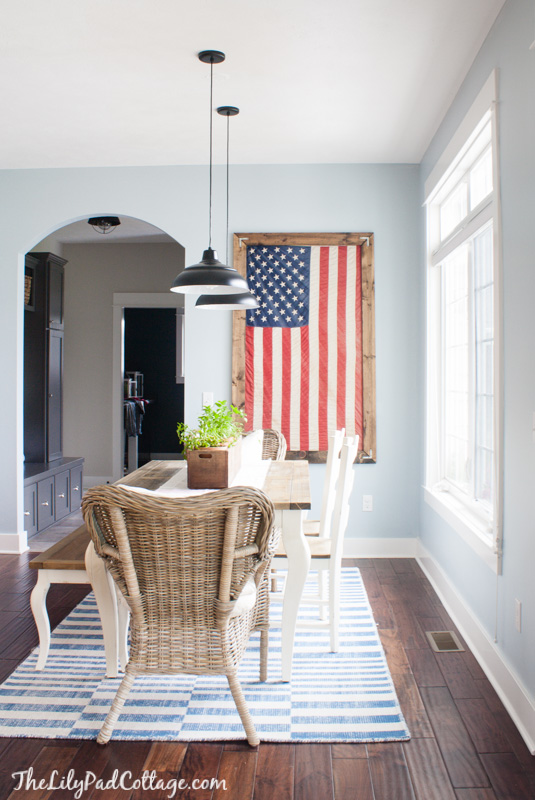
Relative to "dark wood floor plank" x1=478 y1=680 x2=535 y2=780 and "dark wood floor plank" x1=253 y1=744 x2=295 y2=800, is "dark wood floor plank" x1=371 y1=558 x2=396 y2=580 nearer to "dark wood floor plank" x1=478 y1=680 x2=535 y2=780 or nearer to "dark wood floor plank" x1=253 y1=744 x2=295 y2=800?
"dark wood floor plank" x1=478 y1=680 x2=535 y2=780

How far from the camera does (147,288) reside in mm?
7000

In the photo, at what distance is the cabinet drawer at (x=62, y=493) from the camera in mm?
5402

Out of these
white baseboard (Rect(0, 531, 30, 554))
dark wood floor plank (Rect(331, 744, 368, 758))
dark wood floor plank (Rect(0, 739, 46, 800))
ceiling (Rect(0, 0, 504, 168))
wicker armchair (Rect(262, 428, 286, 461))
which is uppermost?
ceiling (Rect(0, 0, 504, 168))

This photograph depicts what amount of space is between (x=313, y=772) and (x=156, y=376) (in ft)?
25.2

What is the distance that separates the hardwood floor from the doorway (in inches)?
273

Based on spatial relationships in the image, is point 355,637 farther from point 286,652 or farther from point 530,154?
point 530,154

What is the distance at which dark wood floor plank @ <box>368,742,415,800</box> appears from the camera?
1.88 meters

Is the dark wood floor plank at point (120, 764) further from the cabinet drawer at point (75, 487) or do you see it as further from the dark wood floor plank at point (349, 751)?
the cabinet drawer at point (75, 487)

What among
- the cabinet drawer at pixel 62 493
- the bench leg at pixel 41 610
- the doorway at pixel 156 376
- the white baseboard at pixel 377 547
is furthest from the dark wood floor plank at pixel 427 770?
Result: the doorway at pixel 156 376

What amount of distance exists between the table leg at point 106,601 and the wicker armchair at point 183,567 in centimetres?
38

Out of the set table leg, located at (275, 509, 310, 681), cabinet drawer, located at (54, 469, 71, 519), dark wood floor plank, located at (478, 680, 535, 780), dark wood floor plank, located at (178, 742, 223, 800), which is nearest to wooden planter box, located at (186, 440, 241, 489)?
table leg, located at (275, 509, 310, 681)

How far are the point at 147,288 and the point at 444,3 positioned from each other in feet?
16.2

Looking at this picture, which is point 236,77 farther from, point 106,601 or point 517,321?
point 106,601

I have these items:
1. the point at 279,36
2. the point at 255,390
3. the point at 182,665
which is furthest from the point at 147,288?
the point at 182,665
